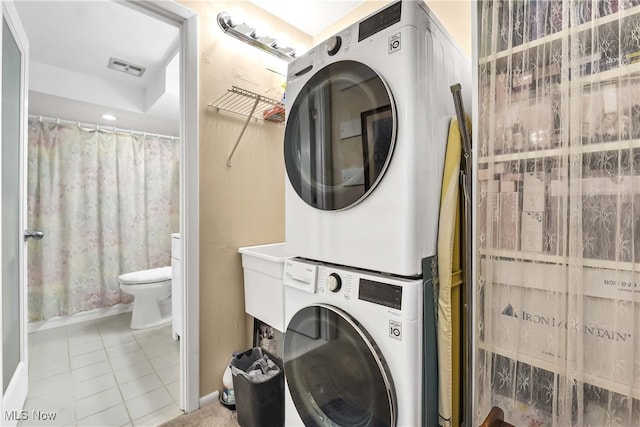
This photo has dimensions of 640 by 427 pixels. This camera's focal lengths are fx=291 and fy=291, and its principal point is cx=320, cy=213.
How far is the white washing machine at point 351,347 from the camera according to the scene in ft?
2.97

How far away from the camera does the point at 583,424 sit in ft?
2.75

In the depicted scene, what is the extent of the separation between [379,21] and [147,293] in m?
2.88

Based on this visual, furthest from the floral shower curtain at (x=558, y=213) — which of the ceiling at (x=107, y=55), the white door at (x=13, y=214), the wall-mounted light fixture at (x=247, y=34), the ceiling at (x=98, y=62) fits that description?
the ceiling at (x=98, y=62)

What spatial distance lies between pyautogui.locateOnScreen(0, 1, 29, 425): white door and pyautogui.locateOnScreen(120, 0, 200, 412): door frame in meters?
0.71

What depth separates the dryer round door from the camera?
3.13 ft

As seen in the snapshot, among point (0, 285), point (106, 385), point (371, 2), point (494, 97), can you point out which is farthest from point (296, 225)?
point (106, 385)

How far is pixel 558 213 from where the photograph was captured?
876 millimetres

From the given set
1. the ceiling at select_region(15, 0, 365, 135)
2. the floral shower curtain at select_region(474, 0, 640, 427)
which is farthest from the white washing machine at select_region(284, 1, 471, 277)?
the ceiling at select_region(15, 0, 365, 135)

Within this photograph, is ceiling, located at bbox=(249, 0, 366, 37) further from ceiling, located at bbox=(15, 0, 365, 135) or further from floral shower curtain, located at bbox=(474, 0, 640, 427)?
floral shower curtain, located at bbox=(474, 0, 640, 427)

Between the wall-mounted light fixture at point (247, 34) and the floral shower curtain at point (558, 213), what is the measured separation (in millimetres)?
1124

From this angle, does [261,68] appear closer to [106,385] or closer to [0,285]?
[0,285]

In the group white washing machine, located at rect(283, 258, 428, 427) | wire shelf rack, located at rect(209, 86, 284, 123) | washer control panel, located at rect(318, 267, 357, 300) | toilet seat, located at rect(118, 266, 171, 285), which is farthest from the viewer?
toilet seat, located at rect(118, 266, 171, 285)

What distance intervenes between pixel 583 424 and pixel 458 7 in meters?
1.77

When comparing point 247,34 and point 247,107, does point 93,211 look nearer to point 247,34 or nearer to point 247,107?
point 247,107
